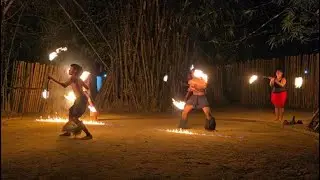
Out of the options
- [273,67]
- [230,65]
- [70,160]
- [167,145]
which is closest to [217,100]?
[230,65]

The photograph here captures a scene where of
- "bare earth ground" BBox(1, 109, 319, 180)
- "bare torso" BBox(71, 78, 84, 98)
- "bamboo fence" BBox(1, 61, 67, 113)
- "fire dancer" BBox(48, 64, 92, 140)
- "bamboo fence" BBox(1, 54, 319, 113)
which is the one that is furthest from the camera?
"bamboo fence" BBox(1, 54, 319, 113)

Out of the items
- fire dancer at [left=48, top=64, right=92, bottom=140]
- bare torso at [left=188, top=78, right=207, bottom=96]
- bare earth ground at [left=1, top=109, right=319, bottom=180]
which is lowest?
bare earth ground at [left=1, top=109, right=319, bottom=180]

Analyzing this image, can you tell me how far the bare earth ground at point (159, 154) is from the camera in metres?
7.33

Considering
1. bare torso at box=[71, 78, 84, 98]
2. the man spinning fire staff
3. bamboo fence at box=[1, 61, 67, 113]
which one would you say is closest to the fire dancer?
bare torso at box=[71, 78, 84, 98]

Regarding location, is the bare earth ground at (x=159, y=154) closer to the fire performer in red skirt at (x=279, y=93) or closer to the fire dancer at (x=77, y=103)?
the fire dancer at (x=77, y=103)

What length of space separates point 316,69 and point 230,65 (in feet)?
26.6

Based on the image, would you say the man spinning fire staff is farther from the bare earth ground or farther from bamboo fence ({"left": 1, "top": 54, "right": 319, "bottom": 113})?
bamboo fence ({"left": 1, "top": 54, "right": 319, "bottom": 113})

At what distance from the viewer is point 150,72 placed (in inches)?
822

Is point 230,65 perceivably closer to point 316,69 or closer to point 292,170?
point 316,69

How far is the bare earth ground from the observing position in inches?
289

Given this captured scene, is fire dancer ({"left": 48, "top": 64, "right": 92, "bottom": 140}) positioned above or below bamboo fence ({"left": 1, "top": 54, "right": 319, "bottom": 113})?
below

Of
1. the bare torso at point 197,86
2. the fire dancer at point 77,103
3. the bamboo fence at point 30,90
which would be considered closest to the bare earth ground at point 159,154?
the fire dancer at point 77,103

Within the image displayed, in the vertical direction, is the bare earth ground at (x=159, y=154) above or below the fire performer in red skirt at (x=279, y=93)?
below

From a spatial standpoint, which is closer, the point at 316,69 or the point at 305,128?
the point at 305,128
